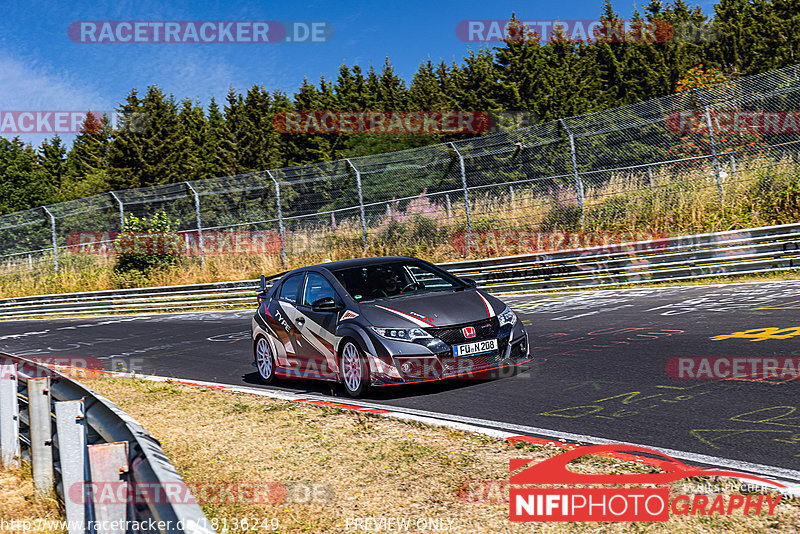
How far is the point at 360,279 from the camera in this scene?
8883 mm

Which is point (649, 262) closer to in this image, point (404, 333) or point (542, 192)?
point (542, 192)

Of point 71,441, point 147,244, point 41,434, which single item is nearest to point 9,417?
point 41,434

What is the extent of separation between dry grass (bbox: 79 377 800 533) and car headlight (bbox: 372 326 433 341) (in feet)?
3.17

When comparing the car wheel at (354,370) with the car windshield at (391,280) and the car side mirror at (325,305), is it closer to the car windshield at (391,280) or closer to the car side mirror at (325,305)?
the car side mirror at (325,305)

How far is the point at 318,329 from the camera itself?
8.70 meters

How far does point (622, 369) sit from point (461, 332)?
1.82 meters

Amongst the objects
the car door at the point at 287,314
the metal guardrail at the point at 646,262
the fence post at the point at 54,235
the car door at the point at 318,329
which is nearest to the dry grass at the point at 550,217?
the metal guardrail at the point at 646,262

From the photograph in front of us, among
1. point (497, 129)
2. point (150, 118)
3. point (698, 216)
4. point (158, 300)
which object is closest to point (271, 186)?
point (158, 300)

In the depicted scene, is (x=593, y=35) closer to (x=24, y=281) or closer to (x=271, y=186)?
(x=271, y=186)

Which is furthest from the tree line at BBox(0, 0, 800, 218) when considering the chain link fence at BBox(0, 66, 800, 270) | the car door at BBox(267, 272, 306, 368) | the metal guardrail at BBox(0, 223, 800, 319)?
the car door at BBox(267, 272, 306, 368)

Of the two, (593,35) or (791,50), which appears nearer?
(791,50)

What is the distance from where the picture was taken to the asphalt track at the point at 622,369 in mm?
Result: 5609

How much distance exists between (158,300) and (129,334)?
678cm

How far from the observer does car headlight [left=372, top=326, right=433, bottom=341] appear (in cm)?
765
